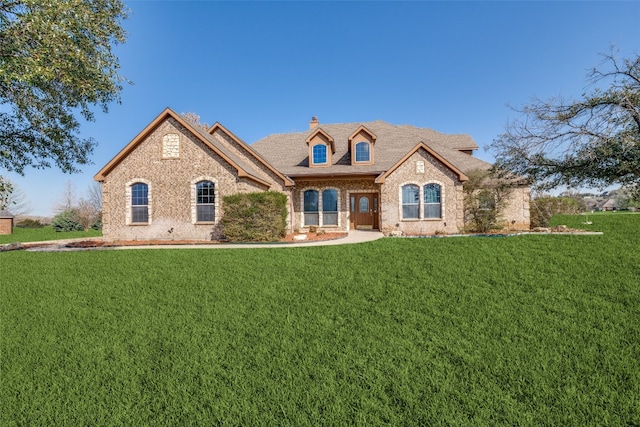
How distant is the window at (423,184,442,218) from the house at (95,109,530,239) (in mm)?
55

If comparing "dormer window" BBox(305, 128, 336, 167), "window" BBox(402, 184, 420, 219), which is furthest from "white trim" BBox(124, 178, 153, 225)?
"window" BBox(402, 184, 420, 219)

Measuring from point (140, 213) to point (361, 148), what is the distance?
13982 mm

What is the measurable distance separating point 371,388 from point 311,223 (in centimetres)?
1540

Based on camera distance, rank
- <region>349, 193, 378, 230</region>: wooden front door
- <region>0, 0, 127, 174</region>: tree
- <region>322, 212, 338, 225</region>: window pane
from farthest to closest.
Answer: <region>349, 193, 378, 230</region>: wooden front door → <region>322, 212, 338, 225</region>: window pane → <region>0, 0, 127, 174</region>: tree

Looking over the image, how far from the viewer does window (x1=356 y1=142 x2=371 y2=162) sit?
1905 cm

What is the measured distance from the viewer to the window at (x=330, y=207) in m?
18.6

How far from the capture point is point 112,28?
12.3 meters

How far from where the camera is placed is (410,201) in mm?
16781

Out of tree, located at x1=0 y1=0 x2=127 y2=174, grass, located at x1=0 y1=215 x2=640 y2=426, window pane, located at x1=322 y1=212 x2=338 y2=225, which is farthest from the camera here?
window pane, located at x1=322 y1=212 x2=338 y2=225

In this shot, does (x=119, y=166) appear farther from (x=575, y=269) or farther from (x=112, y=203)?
(x=575, y=269)

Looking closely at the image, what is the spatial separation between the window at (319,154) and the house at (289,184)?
0.07m

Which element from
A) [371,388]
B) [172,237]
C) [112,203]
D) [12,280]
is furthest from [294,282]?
[112,203]

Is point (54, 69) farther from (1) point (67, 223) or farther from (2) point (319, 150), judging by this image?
(1) point (67, 223)

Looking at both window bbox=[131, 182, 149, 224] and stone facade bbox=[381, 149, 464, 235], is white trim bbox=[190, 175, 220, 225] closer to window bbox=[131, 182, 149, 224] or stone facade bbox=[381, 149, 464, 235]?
window bbox=[131, 182, 149, 224]
